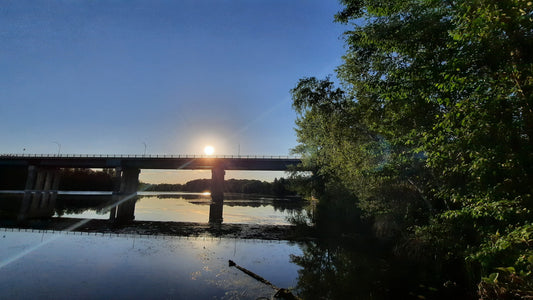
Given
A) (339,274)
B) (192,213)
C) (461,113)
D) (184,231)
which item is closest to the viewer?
(461,113)

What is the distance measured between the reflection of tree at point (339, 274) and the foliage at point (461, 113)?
314 cm

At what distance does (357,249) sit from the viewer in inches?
712

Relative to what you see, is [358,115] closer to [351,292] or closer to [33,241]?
[351,292]

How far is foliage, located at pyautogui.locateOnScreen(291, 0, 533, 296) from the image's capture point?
6.15 metres

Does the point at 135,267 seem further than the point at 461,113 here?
Yes

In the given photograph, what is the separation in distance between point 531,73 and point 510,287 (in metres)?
5.68

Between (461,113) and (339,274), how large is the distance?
29.9 ft

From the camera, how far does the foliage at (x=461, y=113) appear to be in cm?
615

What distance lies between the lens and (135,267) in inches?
478

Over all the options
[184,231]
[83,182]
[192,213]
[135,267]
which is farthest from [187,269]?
[83,182]

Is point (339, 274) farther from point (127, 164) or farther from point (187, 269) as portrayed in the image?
point (127, 164)

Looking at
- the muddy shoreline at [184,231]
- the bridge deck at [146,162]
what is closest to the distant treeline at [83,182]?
the bridge deck at [146,162]

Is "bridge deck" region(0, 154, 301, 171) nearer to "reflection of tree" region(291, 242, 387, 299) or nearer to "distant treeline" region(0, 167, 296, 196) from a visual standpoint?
"distant treeline" region(0, 167, 296, 196)

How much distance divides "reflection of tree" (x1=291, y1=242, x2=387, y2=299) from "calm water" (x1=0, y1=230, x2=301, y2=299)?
723mm
